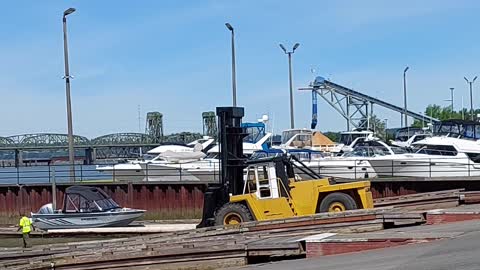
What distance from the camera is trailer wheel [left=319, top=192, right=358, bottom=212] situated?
22844mm

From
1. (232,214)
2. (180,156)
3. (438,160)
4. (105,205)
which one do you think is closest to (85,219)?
(105,205)

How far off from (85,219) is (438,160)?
18153 millimetres

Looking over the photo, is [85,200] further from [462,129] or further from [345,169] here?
[462,129]

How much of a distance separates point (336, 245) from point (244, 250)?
5.92ft

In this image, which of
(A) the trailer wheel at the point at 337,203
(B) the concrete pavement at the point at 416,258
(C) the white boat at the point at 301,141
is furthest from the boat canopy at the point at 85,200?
(C) the white boat at the point at 301,141

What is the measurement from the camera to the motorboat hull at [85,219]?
106 ft

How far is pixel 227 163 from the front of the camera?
78.1 ft

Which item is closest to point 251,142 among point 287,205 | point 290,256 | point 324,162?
point 324,162

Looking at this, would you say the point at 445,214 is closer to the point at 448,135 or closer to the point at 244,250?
the point at 244,250

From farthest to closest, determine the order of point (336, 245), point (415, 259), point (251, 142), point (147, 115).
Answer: point (147, 115)
point (251, 142)
point (336, 245)
point (415, 259)

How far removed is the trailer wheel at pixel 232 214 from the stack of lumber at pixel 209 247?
1865mm

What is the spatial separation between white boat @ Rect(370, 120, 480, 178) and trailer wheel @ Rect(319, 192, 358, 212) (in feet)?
56.0

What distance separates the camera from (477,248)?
1408cm

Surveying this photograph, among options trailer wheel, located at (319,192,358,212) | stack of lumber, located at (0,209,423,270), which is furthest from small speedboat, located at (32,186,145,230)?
trailer wheel, located at (319,192,358,212)
